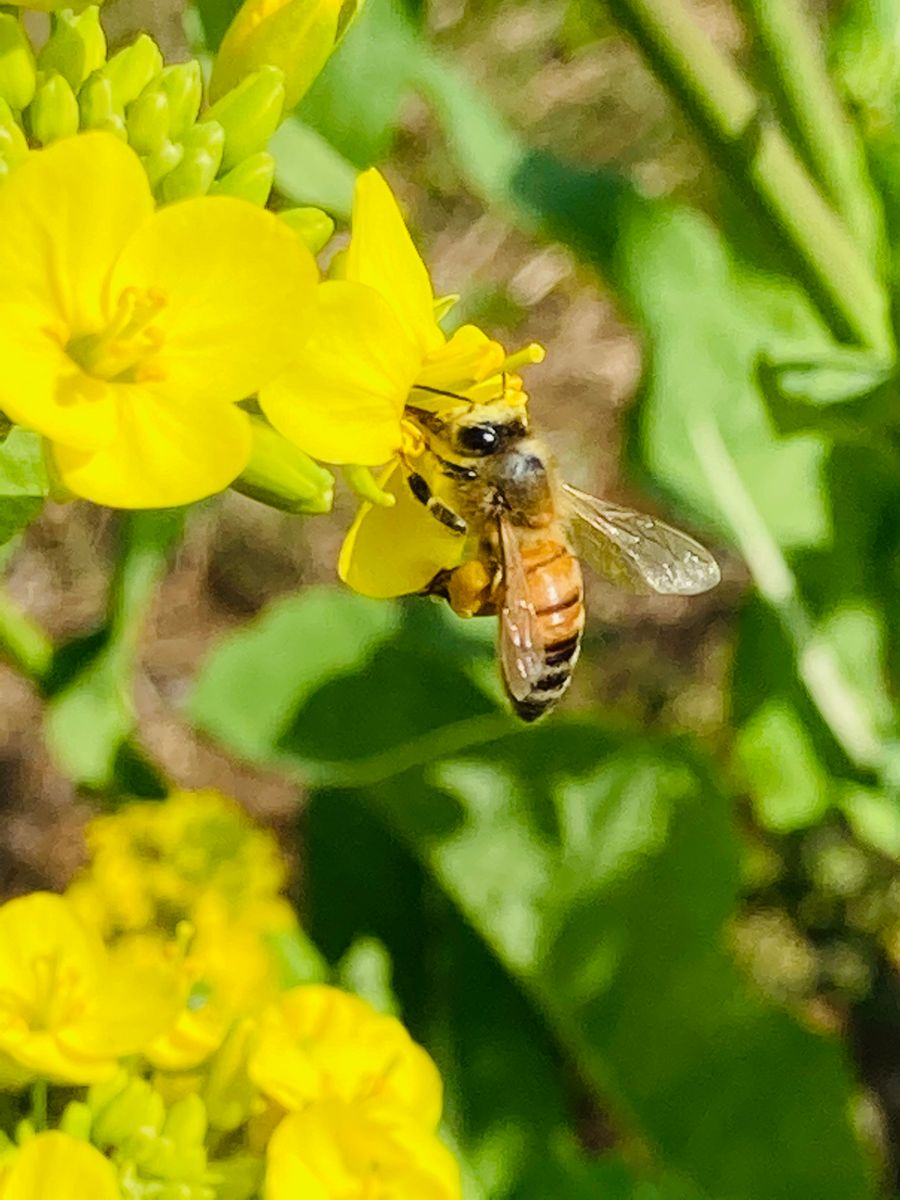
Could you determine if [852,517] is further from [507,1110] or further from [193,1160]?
[193,1160]

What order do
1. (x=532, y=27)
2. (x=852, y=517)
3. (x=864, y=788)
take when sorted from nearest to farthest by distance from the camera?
(x=864, y=788), (x=852, y=517), (x=532, y=27)

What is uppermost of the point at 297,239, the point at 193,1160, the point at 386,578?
the point at 297,239

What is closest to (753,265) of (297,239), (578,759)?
(578,759)

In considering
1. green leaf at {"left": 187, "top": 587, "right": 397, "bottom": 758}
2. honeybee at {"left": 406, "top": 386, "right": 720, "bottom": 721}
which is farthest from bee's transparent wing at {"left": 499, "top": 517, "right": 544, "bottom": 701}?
green leaf at {"left": 187, "top": 587, "right": 397, "bottom": 758}

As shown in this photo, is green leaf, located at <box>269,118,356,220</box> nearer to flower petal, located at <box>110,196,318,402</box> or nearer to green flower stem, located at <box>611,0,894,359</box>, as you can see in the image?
green flower stem, located at <box>611,0,894,359</box>

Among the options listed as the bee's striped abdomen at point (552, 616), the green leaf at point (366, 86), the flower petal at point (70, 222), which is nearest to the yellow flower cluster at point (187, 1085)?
the bee's striped abdomen at point (552, 616)

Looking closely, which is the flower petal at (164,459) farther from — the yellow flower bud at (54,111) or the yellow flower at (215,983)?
the yellow flower at (215,983)
